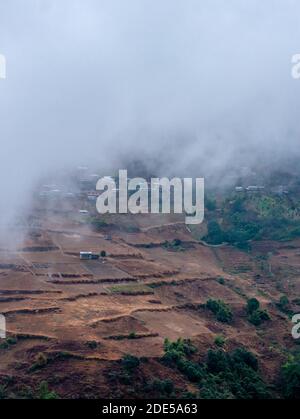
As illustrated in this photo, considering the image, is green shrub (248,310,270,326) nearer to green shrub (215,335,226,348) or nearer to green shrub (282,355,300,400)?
green shrub (215,335,226,348)

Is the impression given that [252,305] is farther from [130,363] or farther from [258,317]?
[130,363]

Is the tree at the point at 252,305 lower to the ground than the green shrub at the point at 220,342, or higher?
higher

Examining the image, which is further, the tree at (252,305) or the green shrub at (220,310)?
the tree at (252,305)

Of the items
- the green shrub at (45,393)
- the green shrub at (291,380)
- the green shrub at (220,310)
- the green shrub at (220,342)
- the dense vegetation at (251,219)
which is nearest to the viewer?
the green shrub at (45,393)

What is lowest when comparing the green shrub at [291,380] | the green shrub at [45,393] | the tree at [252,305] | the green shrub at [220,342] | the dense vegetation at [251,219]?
the green shrub at [291,380]

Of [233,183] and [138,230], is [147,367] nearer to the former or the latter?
[138,230]

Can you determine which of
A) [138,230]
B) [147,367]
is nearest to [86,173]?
[138,230]

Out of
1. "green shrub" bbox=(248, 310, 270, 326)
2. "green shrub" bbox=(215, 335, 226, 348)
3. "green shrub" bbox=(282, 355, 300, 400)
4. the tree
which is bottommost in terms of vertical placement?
"green shrub" bbox=(282, 355, 300, 400)

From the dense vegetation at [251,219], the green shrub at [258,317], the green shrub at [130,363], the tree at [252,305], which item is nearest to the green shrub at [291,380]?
the green shrub at [258,317]

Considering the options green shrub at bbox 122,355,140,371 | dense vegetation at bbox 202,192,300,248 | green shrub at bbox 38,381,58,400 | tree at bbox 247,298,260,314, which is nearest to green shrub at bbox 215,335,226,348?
tree at bbox 247,298,260,314

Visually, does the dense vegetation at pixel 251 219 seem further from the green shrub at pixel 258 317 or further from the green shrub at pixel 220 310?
the green shrub at pixel 220 310

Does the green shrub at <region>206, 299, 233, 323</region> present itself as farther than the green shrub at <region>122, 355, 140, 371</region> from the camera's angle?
Yes
